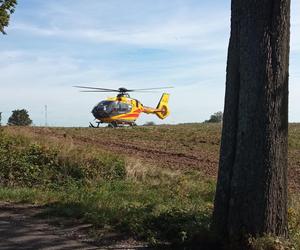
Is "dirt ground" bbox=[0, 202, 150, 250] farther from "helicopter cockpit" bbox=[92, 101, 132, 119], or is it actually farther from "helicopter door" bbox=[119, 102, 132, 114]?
"helicopter door" bbox=[119, 102, 132, 114]

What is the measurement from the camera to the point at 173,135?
A: 2808 centimetres

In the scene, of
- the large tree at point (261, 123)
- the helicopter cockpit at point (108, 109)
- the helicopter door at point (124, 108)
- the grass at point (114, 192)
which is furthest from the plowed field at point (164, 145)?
the large tree at point (261, 123)

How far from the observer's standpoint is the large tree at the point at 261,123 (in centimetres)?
647

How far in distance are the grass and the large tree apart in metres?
0.35

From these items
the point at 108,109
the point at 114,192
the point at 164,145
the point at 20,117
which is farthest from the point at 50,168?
the point at 20,117

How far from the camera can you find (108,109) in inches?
1405

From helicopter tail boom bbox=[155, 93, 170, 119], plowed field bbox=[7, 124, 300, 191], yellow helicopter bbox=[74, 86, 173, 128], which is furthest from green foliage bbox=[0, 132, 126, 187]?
helicopter tail boom bbox=[155, 93, 170, 119]

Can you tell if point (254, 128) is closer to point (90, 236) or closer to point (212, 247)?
point (212, 247)

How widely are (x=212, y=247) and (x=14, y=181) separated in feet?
24.9

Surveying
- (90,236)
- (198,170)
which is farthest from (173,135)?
(90,236)

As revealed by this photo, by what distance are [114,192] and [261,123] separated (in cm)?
513

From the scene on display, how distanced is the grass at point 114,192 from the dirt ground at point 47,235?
0.26 metres

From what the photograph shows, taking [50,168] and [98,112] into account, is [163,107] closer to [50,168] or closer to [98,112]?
[98,112]

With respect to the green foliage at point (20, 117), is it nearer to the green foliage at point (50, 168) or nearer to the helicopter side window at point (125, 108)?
the helicopter side window at point (125, 108)
